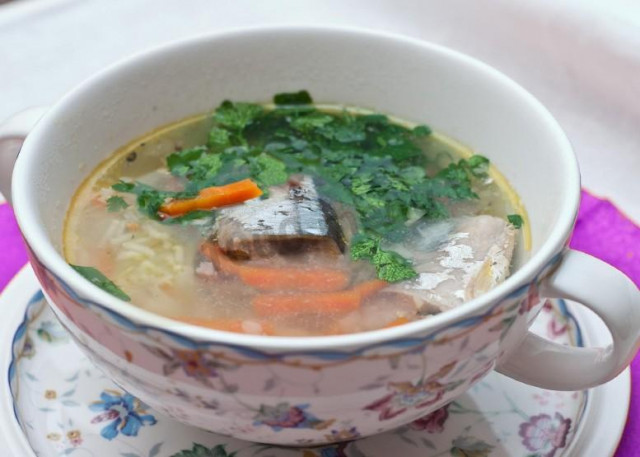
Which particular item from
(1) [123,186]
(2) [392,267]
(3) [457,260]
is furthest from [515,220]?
(1) [123,186]

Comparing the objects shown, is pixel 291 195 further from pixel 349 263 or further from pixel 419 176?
pixel 419 176

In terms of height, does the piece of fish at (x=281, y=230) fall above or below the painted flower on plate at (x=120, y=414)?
above

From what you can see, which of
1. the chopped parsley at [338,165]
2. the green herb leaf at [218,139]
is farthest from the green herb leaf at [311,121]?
the green herb leaf at [218,139]

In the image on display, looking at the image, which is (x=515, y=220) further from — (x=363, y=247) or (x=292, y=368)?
(x=292, y=368)

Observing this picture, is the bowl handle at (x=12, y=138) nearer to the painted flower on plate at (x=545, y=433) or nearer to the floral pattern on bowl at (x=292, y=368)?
the floral pattern on bowl at (x=292, y=368)

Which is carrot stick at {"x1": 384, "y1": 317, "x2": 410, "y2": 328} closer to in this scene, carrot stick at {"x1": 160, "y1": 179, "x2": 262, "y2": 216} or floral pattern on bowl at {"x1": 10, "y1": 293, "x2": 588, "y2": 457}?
floral pattern on bowl at {"x1": 10, "y1": 293, "x2": 588, "y2": 457}
